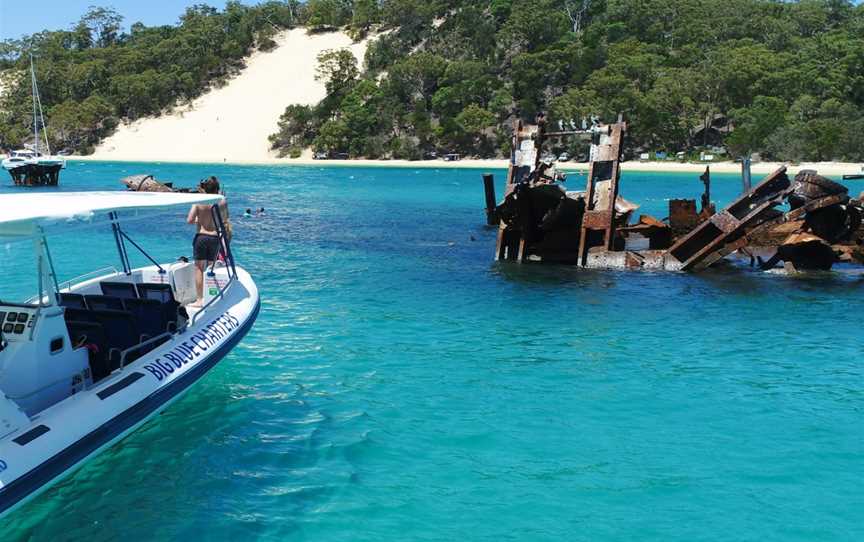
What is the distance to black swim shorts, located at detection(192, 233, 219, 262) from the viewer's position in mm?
12391

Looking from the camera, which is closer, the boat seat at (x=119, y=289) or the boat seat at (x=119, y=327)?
the boat seat at (x=119, y=327)

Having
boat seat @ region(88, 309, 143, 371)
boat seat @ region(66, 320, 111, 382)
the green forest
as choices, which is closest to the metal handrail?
boat seat @ region(88, 309, 143, 371)

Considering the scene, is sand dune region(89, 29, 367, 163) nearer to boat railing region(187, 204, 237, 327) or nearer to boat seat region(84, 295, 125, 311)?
boat railing region(187, 204, 237, 327)

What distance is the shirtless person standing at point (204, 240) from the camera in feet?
40.3

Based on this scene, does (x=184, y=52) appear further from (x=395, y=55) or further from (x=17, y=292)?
(x=17, y=292)

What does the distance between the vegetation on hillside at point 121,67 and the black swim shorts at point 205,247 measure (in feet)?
465

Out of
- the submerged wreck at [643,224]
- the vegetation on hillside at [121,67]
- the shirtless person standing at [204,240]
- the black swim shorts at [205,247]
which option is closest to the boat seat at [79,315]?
the shirtless person standing at [204,240]

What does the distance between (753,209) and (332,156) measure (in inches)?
4065

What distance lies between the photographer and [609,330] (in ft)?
52.0

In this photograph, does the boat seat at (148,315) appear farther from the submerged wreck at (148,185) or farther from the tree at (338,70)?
the tree at (338,70)

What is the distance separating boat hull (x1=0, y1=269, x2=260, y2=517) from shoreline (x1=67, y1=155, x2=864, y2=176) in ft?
208

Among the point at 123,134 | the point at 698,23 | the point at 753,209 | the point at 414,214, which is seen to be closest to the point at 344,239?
the point at 414,214

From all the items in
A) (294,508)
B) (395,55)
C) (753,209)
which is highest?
(395,55)

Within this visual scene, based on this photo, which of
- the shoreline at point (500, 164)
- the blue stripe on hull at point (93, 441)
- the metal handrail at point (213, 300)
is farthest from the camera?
the shoreline at point (500, 164)
